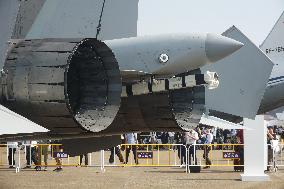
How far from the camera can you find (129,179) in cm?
1745

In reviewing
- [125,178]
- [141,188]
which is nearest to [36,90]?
[141,188]

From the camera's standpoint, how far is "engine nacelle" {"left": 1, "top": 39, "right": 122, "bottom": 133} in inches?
254

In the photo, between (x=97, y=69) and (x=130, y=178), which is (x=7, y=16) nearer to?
(x=97, y=69)

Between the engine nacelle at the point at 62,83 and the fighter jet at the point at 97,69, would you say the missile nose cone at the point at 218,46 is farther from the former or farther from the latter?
the engine nacelle at the point at 62,83

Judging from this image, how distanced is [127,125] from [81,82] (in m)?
1.65

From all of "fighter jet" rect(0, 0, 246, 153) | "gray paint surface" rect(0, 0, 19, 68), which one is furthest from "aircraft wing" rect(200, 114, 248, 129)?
"gray paint surface" rect(0, 0, 19, 68)

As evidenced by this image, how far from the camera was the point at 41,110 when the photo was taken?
21.5 ft

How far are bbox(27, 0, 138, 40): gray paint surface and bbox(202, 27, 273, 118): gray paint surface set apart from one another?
7.45ft

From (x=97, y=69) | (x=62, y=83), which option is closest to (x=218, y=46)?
(x=97, y=69)

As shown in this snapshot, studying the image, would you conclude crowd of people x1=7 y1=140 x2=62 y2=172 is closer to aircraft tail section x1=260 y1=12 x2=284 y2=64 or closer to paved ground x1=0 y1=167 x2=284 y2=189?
paved ground x1=0 y1=167 x2=284 y2=189

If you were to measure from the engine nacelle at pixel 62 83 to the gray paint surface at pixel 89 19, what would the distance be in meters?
0.80

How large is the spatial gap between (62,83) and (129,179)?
11.4 metres

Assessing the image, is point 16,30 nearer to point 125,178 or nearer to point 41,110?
point 41,110

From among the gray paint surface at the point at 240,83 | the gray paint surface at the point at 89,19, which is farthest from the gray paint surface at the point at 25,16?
the gray paint surface at the point at 240,83
